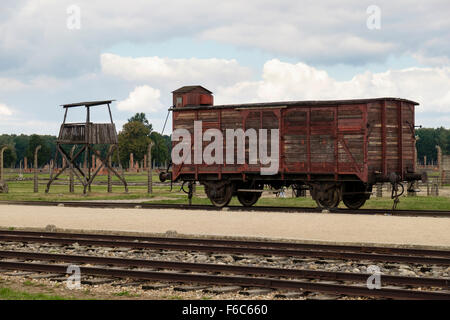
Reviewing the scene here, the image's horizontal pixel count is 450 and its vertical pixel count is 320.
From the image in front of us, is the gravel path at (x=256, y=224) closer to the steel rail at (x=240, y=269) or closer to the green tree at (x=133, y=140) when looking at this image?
the steel rail at (x=240, y=269)

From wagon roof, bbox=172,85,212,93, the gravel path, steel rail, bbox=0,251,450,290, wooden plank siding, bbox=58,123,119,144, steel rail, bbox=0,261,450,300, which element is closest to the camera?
steel rail, bbox=0,261,450,300

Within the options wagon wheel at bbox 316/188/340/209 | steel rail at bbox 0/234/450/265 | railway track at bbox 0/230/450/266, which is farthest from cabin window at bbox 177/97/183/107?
steel rail at bbox 0/234/450/265

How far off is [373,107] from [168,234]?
411 inches

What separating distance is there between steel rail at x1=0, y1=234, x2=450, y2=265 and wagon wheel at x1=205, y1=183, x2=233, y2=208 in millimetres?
10222

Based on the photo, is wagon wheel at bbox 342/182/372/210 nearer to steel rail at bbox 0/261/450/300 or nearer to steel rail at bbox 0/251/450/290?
steel rail at bbox 0/251/450/290

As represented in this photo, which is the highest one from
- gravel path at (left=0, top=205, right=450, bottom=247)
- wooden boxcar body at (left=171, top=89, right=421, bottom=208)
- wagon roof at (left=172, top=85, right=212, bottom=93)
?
wagon roof at (left=172, top=85, right=212, bottom=93)

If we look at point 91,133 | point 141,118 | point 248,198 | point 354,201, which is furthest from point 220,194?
point 141,118

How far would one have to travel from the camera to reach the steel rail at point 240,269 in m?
9.93

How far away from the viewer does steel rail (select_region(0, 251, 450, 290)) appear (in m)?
9.93

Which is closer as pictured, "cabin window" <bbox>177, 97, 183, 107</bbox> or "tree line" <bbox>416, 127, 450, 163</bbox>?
"cabin window" <bbox>177, 97, 183, 107</bbox>
